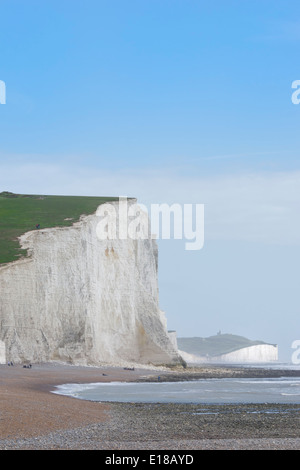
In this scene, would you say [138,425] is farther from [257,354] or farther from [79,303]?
[257,354]

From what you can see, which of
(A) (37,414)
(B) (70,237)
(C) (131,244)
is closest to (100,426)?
(A) (37,414)

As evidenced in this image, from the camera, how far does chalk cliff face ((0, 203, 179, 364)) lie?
1741 inches

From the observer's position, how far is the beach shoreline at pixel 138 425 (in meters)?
12.3

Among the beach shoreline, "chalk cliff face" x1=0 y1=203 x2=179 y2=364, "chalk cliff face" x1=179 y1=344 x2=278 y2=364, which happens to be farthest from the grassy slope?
"chalk cliff face" x1=179 y1=344 x2=278 y2=364

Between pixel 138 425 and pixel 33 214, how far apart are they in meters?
41.4

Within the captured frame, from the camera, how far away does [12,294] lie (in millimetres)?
44312

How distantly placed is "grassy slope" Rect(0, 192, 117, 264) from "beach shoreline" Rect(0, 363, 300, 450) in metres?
27.0

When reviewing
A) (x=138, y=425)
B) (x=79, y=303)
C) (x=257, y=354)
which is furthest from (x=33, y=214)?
(x=257, y=354)

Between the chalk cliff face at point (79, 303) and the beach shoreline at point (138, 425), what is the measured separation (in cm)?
2306

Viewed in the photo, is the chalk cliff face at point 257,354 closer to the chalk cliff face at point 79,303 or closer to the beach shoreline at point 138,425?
the chalk cliff face at point 79,303

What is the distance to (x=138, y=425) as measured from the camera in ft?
53.3

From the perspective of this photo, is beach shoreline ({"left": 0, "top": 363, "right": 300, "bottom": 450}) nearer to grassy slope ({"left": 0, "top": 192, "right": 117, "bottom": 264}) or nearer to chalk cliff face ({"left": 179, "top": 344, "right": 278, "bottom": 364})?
grassy slope ({"left": 0, "top": 192, "right": 117, "bottom": 264})

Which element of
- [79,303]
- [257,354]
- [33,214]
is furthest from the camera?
[257,354]

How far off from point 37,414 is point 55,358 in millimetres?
29614
